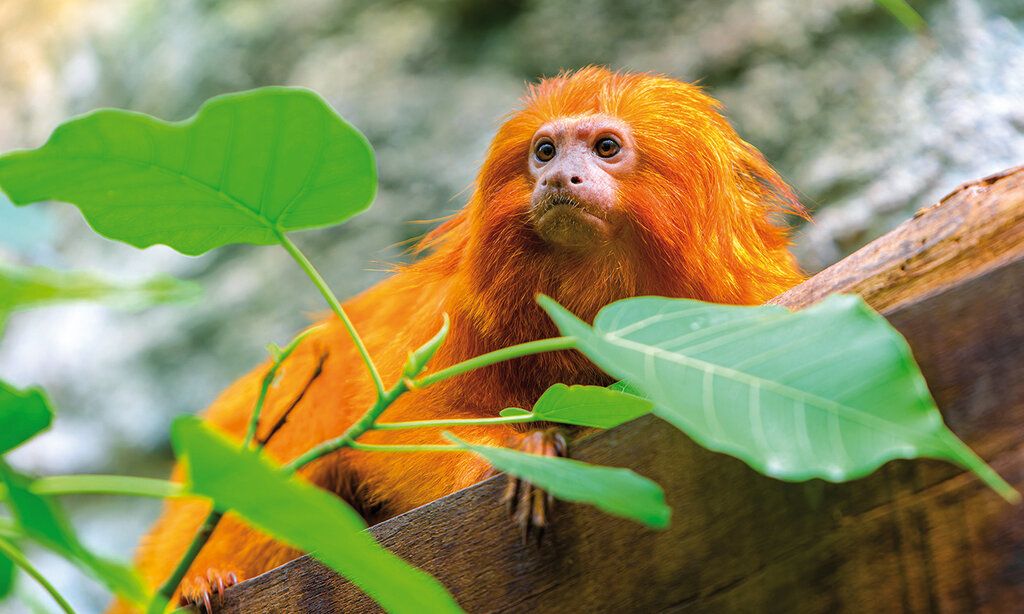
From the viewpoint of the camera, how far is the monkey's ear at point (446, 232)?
9.42 feet

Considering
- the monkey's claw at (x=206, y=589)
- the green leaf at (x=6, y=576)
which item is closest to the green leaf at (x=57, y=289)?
the green leaf at (x=6, y=576)

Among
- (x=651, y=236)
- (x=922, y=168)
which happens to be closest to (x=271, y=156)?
(x=651, y=236)

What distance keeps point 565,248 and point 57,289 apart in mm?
1760

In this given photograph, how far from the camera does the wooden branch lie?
1335 millimetres

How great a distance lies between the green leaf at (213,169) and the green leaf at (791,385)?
308mm

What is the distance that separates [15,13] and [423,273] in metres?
4.68

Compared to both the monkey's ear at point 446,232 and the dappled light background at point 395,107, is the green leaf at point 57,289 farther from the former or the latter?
the dappled light background at point 395,107

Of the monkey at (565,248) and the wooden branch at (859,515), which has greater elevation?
the monkey at (565,248)

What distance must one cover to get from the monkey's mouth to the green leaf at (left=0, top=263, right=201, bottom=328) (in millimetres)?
1499

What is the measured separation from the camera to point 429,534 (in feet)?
5.36

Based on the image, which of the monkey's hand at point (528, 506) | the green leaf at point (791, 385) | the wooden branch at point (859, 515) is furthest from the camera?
the monkey's hand at point (528, 506)

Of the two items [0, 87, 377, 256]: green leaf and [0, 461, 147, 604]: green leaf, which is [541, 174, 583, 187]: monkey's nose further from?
[0, 461, 147, 604]: green leaf

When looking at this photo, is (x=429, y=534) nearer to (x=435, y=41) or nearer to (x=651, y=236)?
(x=651, y=236)

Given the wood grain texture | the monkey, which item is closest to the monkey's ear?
the monkey
